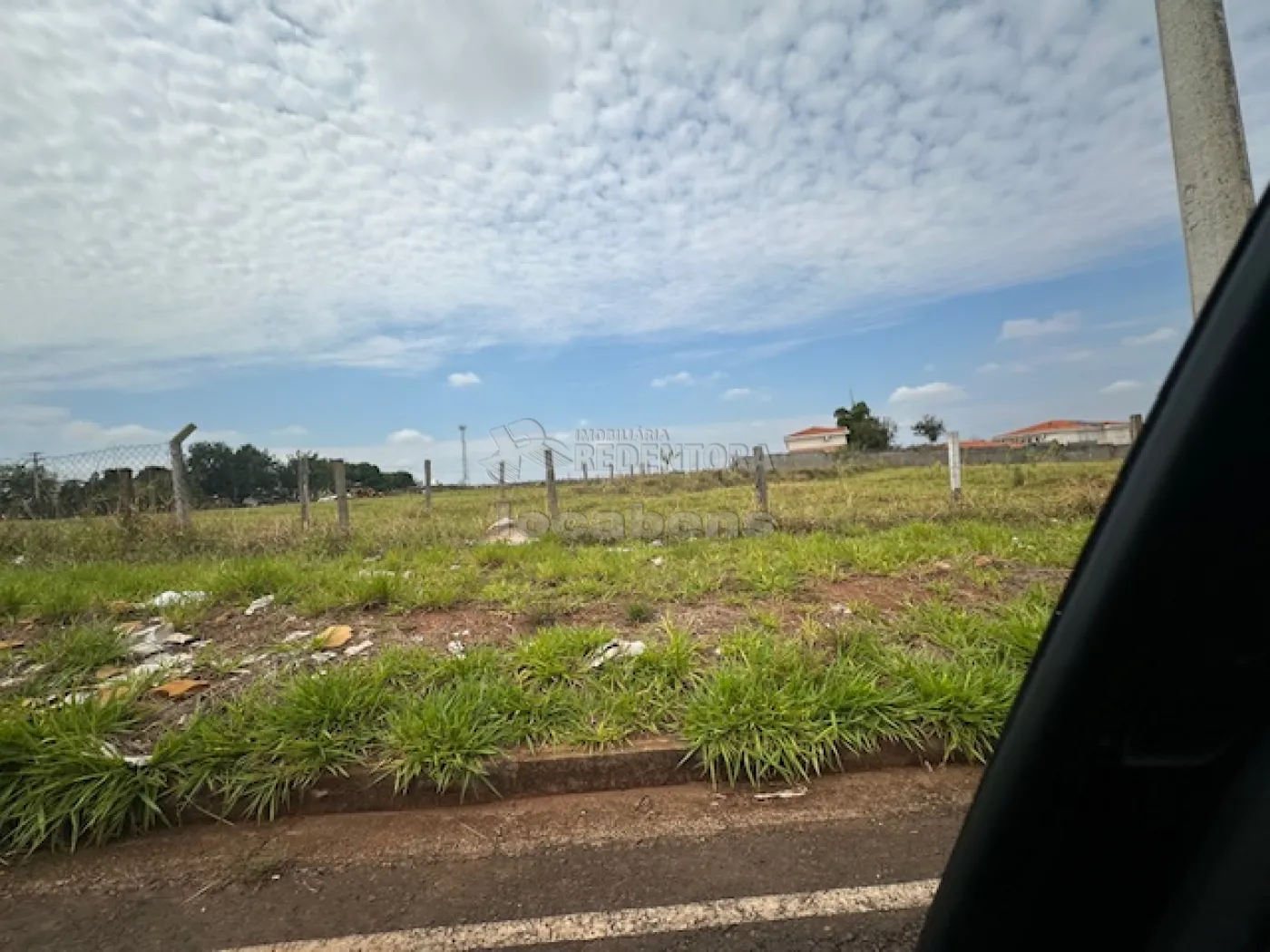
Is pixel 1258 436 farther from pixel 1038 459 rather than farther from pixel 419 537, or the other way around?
pixel 1038 459

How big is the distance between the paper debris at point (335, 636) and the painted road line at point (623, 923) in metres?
2.25

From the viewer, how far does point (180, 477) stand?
748 centimetres

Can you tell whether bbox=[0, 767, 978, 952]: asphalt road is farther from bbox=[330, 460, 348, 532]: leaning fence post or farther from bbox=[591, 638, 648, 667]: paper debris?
bbox=[330, 460, 348, 532]: leaning fence post

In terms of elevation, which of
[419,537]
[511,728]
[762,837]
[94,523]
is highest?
[94,523]

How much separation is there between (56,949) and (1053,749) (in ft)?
9.37

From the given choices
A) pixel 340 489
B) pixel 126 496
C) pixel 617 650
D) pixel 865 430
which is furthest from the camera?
pixel 865 430

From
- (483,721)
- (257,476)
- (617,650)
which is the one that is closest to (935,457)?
(617,650)

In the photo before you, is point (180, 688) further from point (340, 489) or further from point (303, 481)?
point (303, 481)

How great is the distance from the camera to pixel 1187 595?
26.1 inches

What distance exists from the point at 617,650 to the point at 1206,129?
3.78m

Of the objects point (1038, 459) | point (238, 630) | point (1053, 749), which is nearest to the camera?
point (1053, 749)

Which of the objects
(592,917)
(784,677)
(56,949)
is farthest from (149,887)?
(784,677)

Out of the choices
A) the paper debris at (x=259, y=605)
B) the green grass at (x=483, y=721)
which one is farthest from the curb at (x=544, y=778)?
the paper debris at (x=259, y=605)

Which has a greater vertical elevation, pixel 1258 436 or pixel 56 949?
pixel 1258 436
